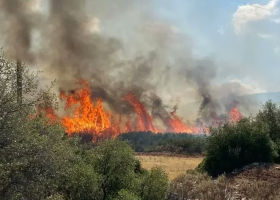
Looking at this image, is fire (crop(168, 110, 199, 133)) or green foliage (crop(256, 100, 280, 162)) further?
fire (crop(168, 110, 199, 133))

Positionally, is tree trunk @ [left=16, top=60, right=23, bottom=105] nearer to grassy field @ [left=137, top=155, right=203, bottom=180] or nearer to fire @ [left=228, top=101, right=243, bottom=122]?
grassy field @ [left=137, top=155, right=203, bottom=180]

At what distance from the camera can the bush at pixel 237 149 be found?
110ft

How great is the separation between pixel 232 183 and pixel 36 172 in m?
17.6

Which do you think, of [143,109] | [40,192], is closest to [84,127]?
[143,109]

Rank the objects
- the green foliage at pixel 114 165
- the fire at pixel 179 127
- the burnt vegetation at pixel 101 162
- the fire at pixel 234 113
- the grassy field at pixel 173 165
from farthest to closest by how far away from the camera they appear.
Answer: the fire at pixel 179 127 < the fire at pixel 234 113 < the grassy field at pixel 173 165 < the green foliage at pixel 114 165 < the burnt vegetation at pixel 101 162

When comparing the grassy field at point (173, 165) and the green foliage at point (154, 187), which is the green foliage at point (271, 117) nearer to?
the grassy field at point (173, 165)

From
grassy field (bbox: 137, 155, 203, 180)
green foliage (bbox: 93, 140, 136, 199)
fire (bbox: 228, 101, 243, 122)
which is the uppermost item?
fire (bbox: 228, 101, 243, 122)

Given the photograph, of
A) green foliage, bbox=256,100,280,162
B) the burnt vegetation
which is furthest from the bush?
green foliage, bbox=256,100,280,162

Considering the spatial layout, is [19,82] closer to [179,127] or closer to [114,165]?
[114,165]

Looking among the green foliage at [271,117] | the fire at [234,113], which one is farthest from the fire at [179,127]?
the green foliage at [271,117]

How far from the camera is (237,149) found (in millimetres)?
33375

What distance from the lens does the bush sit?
33656 mm

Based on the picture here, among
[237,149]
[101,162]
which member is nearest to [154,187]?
[101,162]

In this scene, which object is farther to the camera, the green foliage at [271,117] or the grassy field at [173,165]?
the grassy field at [173,165]
